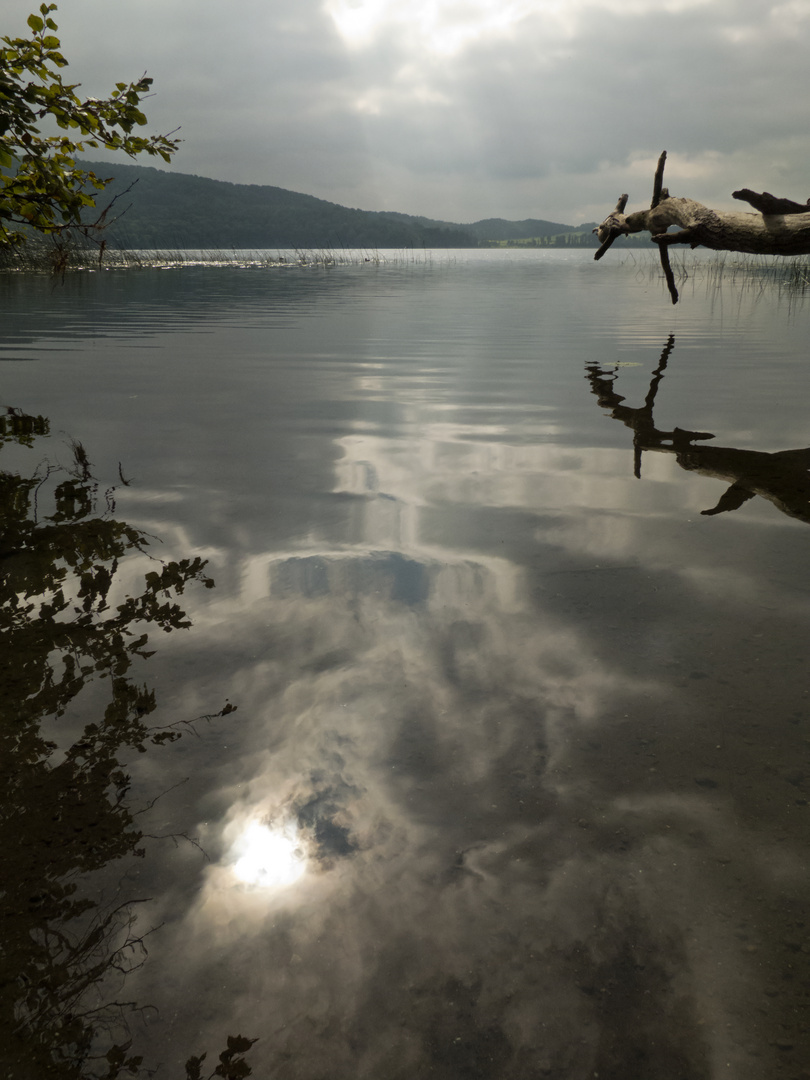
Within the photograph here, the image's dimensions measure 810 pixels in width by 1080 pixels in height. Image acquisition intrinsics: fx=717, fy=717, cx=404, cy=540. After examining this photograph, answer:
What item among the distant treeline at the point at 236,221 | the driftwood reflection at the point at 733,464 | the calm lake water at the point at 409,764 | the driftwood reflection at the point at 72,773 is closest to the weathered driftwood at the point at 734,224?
the driftwood reflection at the point at 733,464

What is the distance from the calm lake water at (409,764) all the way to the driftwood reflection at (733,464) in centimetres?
6

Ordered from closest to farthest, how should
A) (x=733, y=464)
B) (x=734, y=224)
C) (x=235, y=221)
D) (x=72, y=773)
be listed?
(x=72, y=773) → (x=733, y=464) → (x=734, y=224) → (x=235, y=221)

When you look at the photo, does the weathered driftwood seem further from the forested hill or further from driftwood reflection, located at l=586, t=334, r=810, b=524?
the forested hill

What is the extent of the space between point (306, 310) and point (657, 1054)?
2228 cm

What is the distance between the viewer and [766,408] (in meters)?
8.23

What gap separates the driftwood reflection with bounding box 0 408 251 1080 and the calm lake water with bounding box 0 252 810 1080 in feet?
0.04

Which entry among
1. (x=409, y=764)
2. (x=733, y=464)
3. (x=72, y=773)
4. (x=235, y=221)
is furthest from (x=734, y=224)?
(x=235, y=221)

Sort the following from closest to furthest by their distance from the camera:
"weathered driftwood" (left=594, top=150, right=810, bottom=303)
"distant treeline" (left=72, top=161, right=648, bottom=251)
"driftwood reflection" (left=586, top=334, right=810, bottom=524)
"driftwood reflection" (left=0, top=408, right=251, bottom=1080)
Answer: "driftwood reflection" (left=0, top=408, right=251, bottom=1080), "driftwood reflection" (left=586, top=334, right=810, bottom=524), "weathered driftwood" (left=594, top=150, right=810, bottom=303), "distant treeline" (left=72, top=161, right=648, bottom=251)

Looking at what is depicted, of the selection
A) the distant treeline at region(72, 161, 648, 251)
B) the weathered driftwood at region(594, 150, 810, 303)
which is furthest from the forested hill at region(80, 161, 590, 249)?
the weathered driftwood at region(594, 150, 810, 303)

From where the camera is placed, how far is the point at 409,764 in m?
2.62

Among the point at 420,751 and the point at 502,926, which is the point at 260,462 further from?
the point at 502,926

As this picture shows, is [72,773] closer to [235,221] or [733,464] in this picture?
[733,464]

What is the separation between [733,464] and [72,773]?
5.59 meters

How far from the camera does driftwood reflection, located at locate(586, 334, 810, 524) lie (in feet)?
17.3
